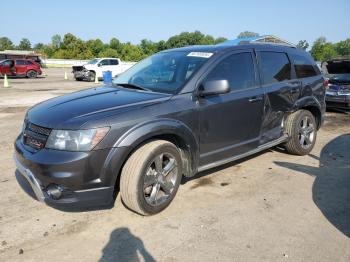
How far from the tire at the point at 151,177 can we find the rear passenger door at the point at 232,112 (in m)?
0.47

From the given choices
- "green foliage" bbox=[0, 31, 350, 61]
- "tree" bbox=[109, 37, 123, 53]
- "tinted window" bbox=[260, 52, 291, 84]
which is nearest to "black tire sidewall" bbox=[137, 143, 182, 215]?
"tinted window" bbox=[260, 52, 291, 84]

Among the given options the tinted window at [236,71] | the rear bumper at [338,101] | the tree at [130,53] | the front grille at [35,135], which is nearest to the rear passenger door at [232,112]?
the tinted window at [236,71]

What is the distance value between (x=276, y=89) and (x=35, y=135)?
330 centimetres

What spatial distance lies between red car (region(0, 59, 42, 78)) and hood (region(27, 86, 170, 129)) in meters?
24.2

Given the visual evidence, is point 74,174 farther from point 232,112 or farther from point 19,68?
point 19,68

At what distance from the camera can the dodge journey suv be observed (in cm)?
308

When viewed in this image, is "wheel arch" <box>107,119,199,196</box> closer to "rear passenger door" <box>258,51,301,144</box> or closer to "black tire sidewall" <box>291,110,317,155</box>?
"rear passenger door" <box>258,51,301,144</box>

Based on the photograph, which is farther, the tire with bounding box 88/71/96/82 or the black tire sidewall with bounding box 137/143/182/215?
the tire with bounding box 88/71/96/82

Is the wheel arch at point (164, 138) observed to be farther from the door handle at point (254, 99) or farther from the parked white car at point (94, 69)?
the parked white car at point (94, 69)

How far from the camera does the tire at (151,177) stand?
3.30m

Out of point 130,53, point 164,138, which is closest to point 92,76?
point 164,138

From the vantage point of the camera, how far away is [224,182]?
176 inches

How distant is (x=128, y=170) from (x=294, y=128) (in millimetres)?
3112

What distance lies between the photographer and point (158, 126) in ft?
11.2
